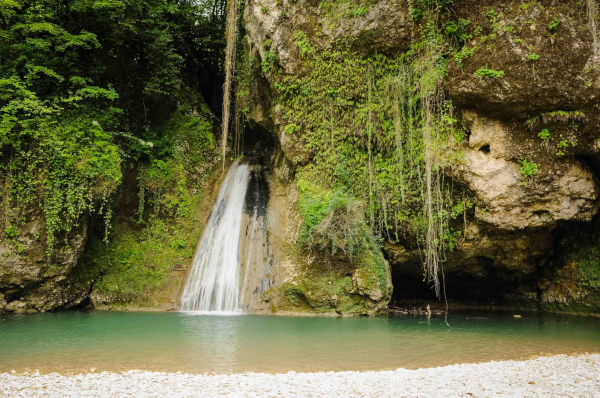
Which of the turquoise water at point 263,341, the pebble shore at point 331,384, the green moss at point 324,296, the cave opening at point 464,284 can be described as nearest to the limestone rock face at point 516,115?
the cave opening at point 464,284

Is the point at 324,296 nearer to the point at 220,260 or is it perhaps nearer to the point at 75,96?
the point at 220,260

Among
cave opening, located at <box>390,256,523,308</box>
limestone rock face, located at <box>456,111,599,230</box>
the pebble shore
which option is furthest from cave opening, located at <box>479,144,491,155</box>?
the pebble shore

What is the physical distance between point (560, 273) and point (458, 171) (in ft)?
16.6

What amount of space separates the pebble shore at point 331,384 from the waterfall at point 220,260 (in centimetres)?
604

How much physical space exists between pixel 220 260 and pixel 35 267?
178 inches

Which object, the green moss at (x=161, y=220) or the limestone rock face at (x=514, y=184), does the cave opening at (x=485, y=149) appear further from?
the green moss at (x=161, y=220)

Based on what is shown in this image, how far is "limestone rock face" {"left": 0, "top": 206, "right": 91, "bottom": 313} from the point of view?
10289mm

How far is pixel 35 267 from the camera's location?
10492 mm

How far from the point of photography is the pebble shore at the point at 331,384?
174 inches

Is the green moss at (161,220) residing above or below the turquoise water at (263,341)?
above

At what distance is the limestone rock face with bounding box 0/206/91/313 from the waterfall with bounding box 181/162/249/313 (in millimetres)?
3050

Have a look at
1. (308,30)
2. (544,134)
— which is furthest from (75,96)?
(544,134)

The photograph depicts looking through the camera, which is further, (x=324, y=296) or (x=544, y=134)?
(x=324, y=296)

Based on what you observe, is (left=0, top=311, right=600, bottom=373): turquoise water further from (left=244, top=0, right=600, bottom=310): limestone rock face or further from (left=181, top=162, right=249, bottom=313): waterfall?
(left=244, top=0, right=600, bottom=310): limestone rock face
